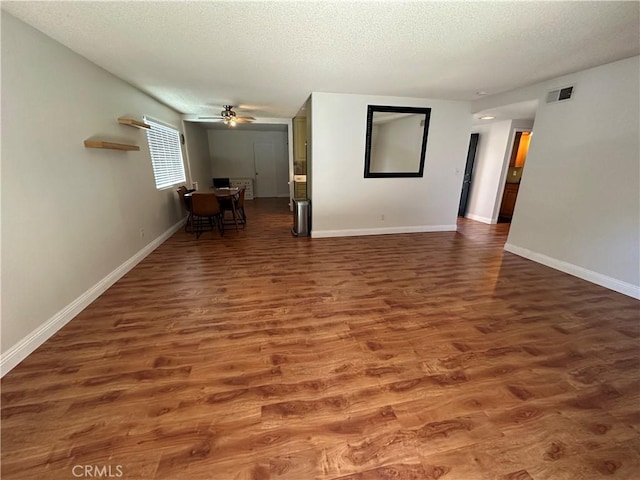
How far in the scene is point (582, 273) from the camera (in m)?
3.22

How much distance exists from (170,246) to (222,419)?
3629mm

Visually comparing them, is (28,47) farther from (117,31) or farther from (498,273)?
(498,273)

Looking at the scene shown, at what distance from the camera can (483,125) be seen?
5988mm

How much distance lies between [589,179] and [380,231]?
2.94 m

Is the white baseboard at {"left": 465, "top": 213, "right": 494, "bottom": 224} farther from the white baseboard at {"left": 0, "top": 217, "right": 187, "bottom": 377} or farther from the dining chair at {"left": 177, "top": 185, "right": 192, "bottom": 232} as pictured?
the white baseboard at {"left": 0, "top": 217, "right": 187, "bottom": 377}

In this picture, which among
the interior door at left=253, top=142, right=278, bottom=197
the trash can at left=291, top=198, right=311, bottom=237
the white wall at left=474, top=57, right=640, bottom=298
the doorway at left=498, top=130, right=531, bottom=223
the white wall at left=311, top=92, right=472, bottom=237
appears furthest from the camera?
the interior door at left=253, top=142, right=278, bottom=197

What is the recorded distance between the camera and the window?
4406 mm

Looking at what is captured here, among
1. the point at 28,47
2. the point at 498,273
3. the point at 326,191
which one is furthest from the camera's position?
the point at 326,191

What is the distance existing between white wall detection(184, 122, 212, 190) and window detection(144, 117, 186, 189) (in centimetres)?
75

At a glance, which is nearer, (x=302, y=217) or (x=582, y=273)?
(x=582, y=273)

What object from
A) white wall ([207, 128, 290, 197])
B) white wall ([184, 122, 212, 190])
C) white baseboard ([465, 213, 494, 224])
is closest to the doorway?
white baseboard ([465, 213, 494, 224])

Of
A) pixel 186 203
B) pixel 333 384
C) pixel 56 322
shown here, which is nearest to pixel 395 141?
pixel 186 203

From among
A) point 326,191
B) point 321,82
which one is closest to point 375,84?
point 321,82

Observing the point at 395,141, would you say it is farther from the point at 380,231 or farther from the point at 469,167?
the point at 469,167
